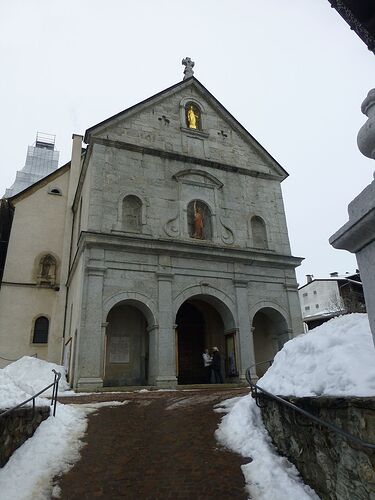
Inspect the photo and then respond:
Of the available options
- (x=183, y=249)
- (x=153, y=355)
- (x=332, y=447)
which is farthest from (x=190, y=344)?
(x=332, y=447)

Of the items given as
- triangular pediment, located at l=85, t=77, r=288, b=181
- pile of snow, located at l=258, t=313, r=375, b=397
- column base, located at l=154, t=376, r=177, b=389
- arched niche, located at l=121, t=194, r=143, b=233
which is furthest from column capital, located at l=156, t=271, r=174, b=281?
Result: pile of snow, located at l=258, t=313, r=375, b=397

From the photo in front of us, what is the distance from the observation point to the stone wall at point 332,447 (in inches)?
150

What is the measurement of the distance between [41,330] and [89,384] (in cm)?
756

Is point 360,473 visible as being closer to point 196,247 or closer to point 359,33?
point 359,33

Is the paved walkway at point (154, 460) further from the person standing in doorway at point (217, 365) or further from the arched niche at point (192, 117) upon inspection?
the arched niche at point (192, 117)

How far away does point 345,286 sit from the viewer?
47.5 m

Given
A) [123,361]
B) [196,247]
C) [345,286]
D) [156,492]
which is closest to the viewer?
[156,492]

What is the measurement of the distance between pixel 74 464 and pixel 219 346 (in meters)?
12.7

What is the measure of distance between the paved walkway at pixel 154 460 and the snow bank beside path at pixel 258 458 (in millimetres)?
179

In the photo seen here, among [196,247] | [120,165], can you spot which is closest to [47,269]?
[120,165]

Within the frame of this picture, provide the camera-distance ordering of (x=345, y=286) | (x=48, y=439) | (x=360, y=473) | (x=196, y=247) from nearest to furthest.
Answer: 1. (x=360, y=473)
2. (x=48, y=439)
3. (x=196, y=247)
4. (x=345, y=286)

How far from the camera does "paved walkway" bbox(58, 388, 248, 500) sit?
202 inches

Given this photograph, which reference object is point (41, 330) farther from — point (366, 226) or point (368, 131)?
point (368, 131)

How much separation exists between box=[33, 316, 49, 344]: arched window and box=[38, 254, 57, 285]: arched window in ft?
6.51
